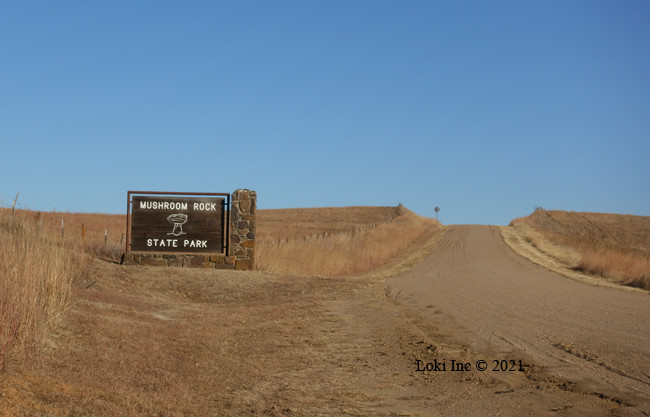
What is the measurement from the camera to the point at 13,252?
8.67 meters

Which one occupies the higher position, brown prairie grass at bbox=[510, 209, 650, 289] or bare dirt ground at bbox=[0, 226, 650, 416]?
brown prairie grass at bbox=[510, 209, 650, 289]

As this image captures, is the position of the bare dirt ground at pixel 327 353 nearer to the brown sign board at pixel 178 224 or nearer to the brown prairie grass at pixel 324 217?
the brown sign board at pixel 178 224

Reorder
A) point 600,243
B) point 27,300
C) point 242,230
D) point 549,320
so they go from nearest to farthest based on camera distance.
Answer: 1. point 27,300
2. point 549,320
3. point 242,230
4. point 600,243

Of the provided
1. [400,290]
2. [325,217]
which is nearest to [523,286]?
[400,290]

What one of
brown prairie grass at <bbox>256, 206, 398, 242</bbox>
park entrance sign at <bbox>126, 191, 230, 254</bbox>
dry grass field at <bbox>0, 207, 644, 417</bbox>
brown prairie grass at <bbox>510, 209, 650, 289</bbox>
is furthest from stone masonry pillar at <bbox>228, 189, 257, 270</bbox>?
brown prairie grass at <bbox>256, 206, 398, 242</bbox>

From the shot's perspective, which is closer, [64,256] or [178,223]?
[64,256]

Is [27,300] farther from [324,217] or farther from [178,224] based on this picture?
[324,217]

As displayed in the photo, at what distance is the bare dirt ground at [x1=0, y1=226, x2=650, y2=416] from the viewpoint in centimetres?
680

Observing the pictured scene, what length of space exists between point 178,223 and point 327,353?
39.4ft

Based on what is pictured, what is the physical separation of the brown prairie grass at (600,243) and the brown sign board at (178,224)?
14232 millimetres

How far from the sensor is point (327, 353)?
10.4 meters

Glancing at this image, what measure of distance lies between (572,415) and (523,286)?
14.0 m

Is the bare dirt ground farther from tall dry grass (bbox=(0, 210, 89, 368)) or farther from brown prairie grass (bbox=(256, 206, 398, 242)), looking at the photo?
brown prairie grass (bbox=(256, 206, 398, 242))

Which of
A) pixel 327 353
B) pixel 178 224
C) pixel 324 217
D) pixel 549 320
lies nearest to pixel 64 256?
pixel 327 353
